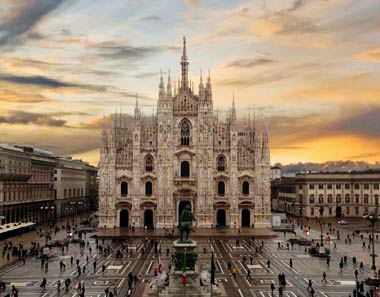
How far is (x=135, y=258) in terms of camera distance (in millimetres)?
59656

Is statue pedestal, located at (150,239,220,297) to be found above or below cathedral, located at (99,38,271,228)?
below

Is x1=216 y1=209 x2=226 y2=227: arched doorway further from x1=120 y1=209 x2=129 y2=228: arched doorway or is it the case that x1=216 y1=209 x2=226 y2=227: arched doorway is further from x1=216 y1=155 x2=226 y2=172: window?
x1=120 y1=209 x2=129 y2=228: arched doorway

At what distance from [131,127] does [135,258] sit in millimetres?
→ 37156

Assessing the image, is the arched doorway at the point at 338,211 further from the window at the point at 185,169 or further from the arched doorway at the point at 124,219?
the arched doorway at the point at 124,219

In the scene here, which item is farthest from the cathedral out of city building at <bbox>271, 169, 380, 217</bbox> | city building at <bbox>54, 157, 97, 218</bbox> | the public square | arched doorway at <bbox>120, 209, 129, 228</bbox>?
city building at <bbox>54, 157, 97, 218</bbox>

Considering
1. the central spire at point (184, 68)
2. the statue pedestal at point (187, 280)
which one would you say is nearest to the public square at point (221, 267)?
the statue pedestal at point (187, 280)

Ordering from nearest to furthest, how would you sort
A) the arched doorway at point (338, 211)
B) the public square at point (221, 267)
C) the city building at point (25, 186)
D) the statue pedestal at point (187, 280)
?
the statue pedestal at point (187, 280)
the public square at point (221, 267)
the city building at point (25, 186)
the arched doorway at point (338, 211)

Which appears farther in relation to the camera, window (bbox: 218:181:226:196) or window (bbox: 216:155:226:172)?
window (bbox: 216:155:226:172)

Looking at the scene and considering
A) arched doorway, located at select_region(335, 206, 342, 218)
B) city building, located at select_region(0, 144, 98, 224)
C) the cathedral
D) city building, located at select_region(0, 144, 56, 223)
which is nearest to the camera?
city building, located at select_region(0, 144, 56, 223)

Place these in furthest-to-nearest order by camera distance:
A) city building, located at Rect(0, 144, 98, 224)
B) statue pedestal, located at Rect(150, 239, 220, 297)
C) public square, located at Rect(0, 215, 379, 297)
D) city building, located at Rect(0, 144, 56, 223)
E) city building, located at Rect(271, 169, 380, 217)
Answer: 1. city building, located at Rect(271, 169, 380, 217)
2. city building, located at Rect(0, 144, 98, 224)
3. city building, located at Rect(0, 144, 56, 223)
4. public square, located at Rect(0, 215, 379, 297)
5. statue pedestal, located at Rect(150, 239, 220, 297)

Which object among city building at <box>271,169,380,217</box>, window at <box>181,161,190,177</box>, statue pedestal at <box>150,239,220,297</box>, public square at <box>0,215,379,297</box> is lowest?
public square at <box>0,215,379,297</box>

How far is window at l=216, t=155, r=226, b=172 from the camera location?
302 ft

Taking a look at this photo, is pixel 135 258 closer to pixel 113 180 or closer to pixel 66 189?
pixel 113 180

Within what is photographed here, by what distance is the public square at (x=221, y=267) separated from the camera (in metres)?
43.6
